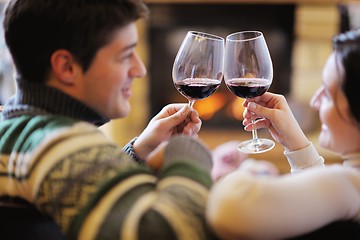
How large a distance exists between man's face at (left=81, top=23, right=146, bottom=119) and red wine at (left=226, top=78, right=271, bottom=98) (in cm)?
32

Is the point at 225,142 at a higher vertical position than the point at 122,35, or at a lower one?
lower

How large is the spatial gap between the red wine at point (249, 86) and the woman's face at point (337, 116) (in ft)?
0.85

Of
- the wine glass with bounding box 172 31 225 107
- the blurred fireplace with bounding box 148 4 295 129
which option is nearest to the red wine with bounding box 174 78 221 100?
the wine glass with bounding box 172 31 225 107

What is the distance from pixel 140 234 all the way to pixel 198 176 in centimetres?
A: 14

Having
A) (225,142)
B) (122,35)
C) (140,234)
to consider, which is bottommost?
(225,142)

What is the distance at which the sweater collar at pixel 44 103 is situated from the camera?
94cm

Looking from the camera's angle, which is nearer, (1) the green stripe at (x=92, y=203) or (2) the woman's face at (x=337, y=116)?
(1) the green stripe at (x=92, y=203)

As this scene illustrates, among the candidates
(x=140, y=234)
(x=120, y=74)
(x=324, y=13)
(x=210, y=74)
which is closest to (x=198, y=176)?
(x=140, y=234)

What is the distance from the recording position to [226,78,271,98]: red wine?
122cm

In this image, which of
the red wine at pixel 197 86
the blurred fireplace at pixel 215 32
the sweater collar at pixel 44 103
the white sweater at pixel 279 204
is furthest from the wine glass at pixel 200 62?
the blurred fireplace at pixel 215 32

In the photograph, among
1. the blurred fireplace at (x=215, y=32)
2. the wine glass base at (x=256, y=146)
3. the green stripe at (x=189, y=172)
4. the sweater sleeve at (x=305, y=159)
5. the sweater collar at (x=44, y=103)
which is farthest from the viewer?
the blurred fireplace at (x=215, y=32)

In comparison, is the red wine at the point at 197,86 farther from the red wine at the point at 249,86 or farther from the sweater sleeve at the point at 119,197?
the sweater sleeve at the point at 119,197

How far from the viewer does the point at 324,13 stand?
3.54 m

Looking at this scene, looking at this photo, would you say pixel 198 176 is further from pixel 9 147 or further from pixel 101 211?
pixel 9 147
